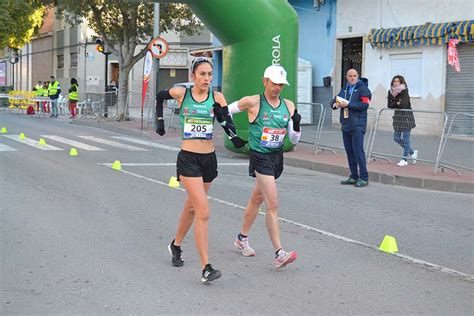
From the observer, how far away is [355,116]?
1049cm

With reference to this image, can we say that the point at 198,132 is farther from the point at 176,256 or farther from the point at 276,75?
the point at 176,256

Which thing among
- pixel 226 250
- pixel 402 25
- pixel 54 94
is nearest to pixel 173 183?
pixel 226 250

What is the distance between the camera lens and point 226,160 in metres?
13.9

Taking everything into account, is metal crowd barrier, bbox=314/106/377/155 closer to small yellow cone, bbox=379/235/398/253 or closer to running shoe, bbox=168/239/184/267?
small yellow cone, bbox=379/235/398/253

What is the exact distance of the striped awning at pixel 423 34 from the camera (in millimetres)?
16891

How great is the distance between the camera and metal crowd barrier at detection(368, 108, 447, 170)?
1176 centimetres

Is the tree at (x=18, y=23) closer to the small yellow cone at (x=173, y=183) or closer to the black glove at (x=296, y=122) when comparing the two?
the small yellow cone at (x=173, y=183)

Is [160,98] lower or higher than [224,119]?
higher

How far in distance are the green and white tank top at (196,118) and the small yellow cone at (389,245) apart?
2.24 metres

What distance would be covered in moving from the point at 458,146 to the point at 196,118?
7.33 m

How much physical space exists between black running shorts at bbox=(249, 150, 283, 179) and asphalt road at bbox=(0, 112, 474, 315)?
2.78 ft

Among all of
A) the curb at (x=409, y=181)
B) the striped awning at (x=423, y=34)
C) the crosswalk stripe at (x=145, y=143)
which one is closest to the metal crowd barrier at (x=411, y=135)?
the curb at (x=409, y=181)

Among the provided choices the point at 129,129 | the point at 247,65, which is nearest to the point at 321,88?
the point at 129,129

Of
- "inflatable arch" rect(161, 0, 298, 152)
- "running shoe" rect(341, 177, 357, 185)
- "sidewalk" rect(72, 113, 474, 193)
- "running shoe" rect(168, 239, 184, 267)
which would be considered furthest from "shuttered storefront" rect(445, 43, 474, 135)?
"running shoe" rect(168, 239, 184, 267)
